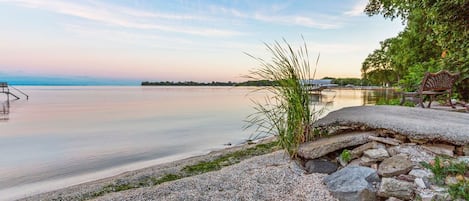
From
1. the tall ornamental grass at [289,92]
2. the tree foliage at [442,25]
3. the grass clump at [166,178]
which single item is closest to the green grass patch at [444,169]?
the tall ornamental grass at [289,92]

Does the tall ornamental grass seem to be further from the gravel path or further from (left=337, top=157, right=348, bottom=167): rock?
(left=337, top=157, right=348, bottom=167): rock

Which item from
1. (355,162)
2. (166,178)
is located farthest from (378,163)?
(166,178)

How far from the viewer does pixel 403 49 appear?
15805mm

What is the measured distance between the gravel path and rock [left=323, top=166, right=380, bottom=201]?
0.09 meters

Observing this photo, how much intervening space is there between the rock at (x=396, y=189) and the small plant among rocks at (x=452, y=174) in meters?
0.25

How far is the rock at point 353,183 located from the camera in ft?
7.88

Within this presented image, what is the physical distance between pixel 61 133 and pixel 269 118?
10.6m

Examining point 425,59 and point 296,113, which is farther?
point 425,59

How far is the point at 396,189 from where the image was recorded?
232 centimetres

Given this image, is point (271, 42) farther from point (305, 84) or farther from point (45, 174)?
point (45, 174)

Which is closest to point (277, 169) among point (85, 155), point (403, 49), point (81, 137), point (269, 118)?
point (269, 118)

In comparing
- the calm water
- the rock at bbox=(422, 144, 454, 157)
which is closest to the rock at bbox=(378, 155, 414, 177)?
the rock at bbox=(422, 144, 454, 157)

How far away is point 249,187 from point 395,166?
139cm

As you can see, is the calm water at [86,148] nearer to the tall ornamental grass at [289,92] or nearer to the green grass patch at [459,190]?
the tall ornamental grass at [289,92]
